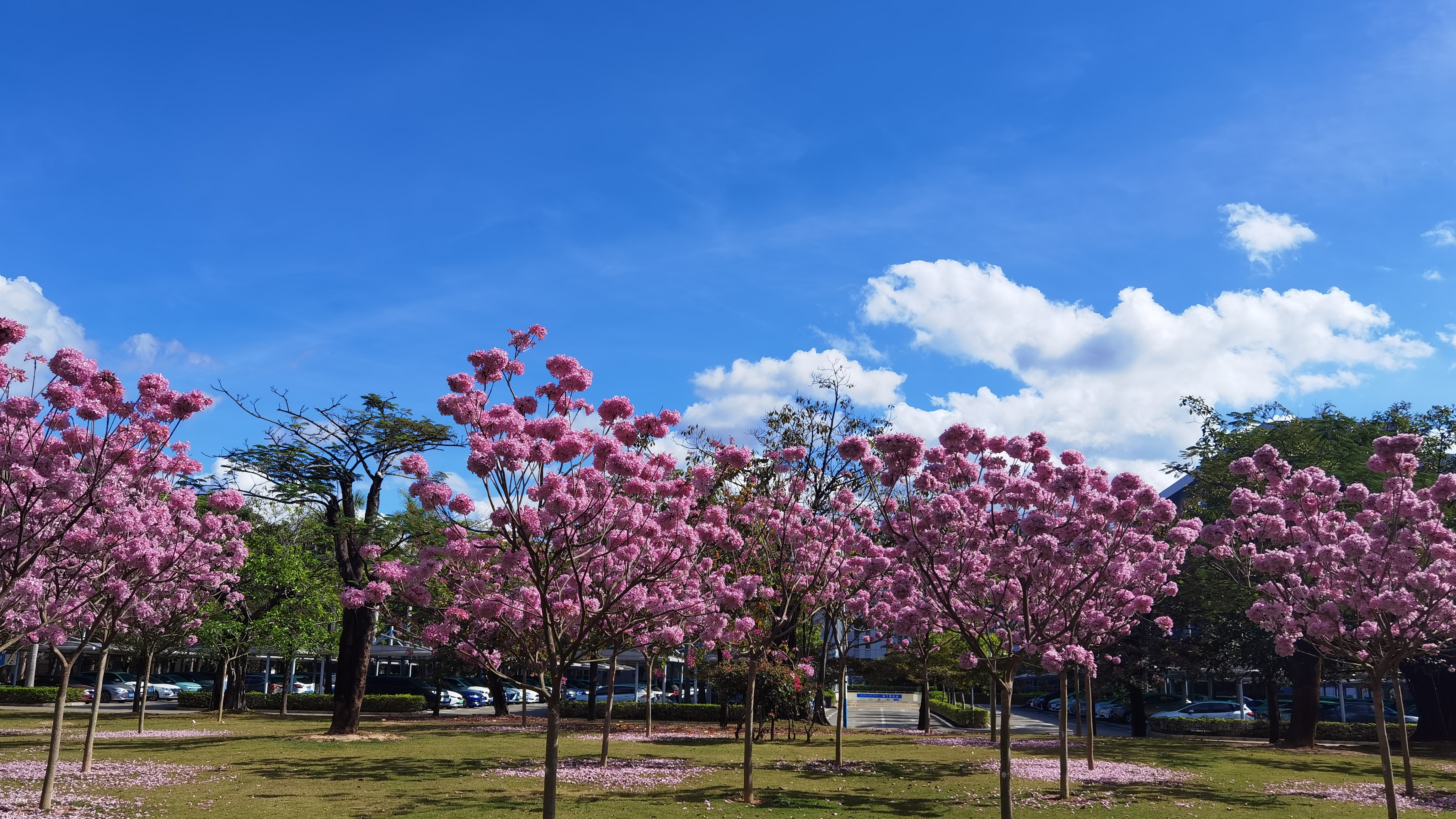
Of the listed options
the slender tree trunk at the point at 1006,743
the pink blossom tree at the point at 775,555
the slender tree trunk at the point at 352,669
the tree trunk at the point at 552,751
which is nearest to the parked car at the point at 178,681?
the slender tree trunk at the point at 352,669

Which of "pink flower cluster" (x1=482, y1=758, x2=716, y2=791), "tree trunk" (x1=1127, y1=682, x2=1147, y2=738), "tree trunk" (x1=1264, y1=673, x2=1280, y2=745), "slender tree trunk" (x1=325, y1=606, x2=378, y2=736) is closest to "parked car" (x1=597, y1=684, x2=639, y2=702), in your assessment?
"slender tree trunk" (x1=325, y1=606, x2=378, y2=736)

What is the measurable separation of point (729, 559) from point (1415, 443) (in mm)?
13374

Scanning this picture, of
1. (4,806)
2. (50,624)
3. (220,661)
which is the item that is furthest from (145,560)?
(220,661)

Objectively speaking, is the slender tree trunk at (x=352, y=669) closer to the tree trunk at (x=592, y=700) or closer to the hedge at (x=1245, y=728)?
the tree trunk at (x=592, y=700)

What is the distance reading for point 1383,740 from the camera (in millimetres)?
14047

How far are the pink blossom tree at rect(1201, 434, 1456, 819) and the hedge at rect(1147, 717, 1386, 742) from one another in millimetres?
27329

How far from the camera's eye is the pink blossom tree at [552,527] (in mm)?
10195

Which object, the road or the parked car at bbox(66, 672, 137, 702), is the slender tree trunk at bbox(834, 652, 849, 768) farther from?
the parked car at bbox(66, 672, 137, 702)

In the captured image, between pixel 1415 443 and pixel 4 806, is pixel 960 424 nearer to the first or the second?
pixel 1415 443

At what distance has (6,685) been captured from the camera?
5091 centimetres

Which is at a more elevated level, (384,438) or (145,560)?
(384,438)

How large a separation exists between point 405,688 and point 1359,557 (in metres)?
45.7

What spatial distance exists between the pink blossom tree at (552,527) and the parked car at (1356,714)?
43.0 meters

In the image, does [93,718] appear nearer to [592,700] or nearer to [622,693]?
[592,700]
